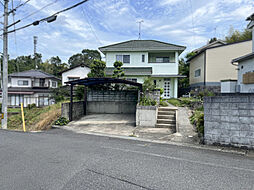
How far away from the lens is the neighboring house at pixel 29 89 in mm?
27328

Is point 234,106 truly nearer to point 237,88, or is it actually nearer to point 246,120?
point 246,120

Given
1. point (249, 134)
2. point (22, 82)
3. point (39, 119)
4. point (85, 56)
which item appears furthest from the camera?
point (85, 56)

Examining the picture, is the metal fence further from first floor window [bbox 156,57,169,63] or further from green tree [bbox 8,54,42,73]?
green tree [bbox 8,54,42,73]

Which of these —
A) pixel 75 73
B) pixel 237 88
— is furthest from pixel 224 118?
pixel 75 73

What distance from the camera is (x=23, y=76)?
2859 cm

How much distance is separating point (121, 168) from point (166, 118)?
5.80 metres

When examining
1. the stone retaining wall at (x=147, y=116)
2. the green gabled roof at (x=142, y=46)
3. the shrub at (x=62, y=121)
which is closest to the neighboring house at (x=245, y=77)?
the green gabled roof at (x=142, y=46)

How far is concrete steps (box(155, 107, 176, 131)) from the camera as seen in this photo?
27.9 feet

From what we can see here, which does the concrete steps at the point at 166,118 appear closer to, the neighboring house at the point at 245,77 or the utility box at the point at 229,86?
the neighboring house at the point at 245,77

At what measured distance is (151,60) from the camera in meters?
19.6

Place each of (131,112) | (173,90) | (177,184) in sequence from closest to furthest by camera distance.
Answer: (177,184), (131,112), (173,90)

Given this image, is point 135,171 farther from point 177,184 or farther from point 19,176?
point 19,176

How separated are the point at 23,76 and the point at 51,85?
464cm

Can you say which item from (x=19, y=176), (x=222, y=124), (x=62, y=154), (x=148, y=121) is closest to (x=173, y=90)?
(x=148, y=121)
